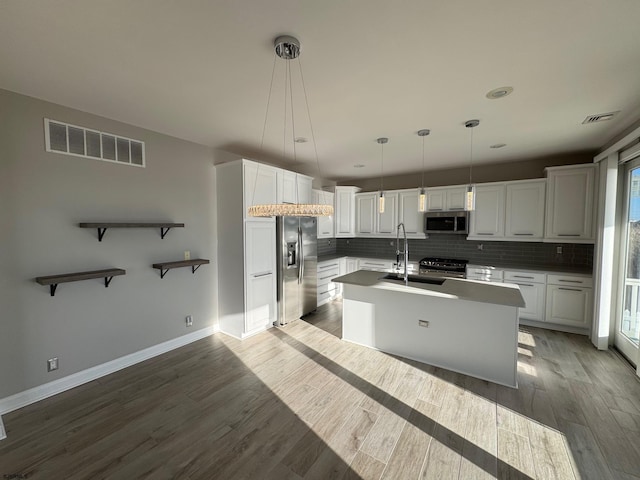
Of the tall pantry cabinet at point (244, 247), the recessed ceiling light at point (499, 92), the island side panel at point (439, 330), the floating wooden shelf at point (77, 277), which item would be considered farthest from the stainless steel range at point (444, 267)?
the floating wooden shelf at point (77, 277)

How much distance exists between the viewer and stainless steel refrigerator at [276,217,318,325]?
419cm

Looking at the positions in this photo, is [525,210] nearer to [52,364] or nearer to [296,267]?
[296,267]

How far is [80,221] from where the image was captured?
2.68 metres

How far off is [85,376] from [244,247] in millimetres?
2112

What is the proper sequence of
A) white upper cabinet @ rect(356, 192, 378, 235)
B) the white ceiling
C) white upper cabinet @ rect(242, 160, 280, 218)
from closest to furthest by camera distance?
1. the white ceiling
2. white upper cabinet @ rect(242, 160, 280, 218)
3. white upper cabinet @ rect(356, 192, 378, 235)

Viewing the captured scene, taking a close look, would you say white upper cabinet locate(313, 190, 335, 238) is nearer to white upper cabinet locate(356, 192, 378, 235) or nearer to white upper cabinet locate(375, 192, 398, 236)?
white upper cabinet locate(356, 192, 378, 235)

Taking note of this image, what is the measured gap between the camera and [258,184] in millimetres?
3760

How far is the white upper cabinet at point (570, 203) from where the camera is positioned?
→ 3.88 metres

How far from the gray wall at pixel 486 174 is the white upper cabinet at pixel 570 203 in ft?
1.73

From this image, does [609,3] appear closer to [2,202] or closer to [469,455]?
[469,455]

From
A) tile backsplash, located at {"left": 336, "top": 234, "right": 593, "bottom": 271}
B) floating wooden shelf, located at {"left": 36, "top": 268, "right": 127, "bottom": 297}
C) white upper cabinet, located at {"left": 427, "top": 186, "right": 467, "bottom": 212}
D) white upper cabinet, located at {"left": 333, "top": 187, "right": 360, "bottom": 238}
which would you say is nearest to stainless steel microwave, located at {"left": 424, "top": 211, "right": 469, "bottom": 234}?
white upper cabinet, located at {"left": 427, "top": 186, "right": 467, "bottom": 212}

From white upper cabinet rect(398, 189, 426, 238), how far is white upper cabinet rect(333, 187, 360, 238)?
1083 mm

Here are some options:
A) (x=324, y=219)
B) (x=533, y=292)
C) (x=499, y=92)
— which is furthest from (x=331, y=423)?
(x=324, y=219)

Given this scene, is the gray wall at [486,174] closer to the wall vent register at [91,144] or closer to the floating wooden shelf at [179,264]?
the floating wooden shelf at [179,264]
